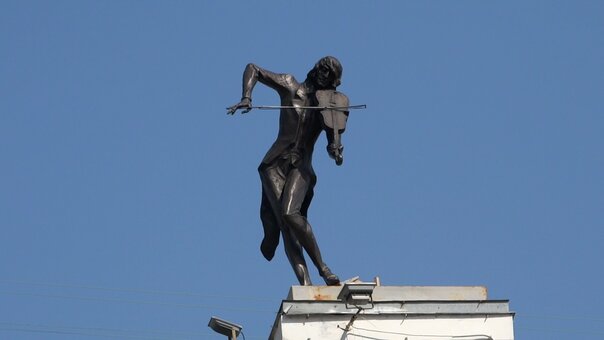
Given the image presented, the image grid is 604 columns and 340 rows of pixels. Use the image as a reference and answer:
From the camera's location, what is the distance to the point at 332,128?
25.6 metres

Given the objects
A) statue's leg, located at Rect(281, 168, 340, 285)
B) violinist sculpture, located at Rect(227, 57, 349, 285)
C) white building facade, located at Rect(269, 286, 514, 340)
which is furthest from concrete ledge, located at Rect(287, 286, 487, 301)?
violinist sculpture, located at Rect(227, 57, 349, 285)

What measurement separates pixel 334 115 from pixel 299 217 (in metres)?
1.48

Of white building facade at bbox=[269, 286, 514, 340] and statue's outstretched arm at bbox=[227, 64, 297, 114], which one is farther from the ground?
statue's outstretched arm at bbox=[227, 64, 297, 114]

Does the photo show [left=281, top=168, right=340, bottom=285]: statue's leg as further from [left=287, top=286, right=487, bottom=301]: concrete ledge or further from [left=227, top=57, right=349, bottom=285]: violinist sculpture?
[left=287, top=286, right=487, bottom=301]: concrete ledge

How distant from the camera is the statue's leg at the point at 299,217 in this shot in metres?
25.3

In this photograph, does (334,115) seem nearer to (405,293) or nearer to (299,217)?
(299,217)

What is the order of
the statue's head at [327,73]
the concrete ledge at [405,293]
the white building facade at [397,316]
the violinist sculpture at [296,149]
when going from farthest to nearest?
the statue's head at [327,73] → the violinist sculpture at [296,149] → the concrete ledge at [405,293] → the white building facade at [397,316]

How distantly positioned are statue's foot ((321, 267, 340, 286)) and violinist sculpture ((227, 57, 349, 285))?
0.10 m

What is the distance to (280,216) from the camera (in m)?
25.6

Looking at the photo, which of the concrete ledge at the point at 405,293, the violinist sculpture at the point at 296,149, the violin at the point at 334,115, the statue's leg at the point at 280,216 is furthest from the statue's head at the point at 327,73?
the concrete ledge at the point at 405,293

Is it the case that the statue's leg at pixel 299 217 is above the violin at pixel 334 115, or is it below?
below

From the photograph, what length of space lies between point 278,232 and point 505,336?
394cm

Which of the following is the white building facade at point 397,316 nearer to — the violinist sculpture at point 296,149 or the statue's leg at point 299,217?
the statue's leg at point 299,217

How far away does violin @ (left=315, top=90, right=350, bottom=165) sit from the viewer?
25375 millimetres
